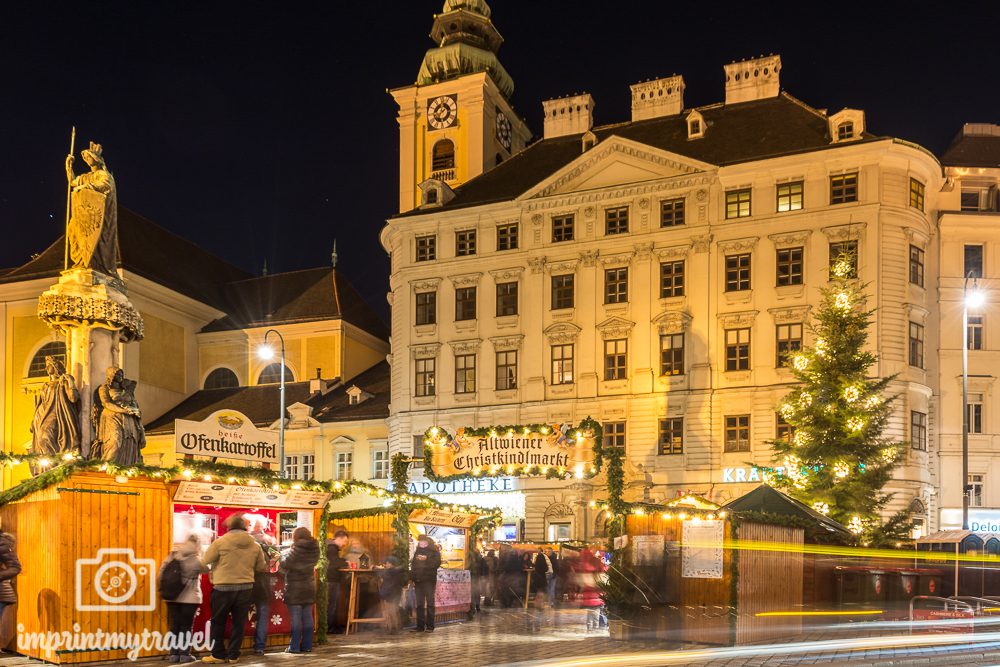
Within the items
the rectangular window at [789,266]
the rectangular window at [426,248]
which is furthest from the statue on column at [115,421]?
the rectangular window at [426,248]

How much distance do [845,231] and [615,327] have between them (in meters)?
9.66

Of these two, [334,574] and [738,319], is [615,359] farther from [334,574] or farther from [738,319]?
[334,574]

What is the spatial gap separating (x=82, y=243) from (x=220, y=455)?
→ 161 inches

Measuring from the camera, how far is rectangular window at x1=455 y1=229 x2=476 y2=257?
4969 centimetres

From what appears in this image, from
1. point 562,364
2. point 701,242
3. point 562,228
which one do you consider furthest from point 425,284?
point 701,242

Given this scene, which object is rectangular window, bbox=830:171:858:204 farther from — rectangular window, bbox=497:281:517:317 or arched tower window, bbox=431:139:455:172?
arched tower window, bbox=431:139:455:172

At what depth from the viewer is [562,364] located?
47.4 metres

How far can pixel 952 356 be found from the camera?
46.7 m

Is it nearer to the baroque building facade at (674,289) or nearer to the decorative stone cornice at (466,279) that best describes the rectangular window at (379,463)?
the baroque building facade at (674,289)

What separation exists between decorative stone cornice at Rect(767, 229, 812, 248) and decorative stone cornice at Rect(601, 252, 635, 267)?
5.69m

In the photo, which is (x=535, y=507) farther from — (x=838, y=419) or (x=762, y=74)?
(x=762, y=74)

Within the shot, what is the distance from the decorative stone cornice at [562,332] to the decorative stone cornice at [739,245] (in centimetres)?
670

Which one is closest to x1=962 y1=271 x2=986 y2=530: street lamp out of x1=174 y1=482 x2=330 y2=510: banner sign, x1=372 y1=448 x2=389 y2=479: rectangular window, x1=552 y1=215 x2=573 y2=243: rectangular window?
x1=552 y1=215 x2=573 y2=243: rectangular window

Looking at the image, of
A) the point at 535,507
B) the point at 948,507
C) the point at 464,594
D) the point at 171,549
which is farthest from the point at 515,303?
the point at 171,549
